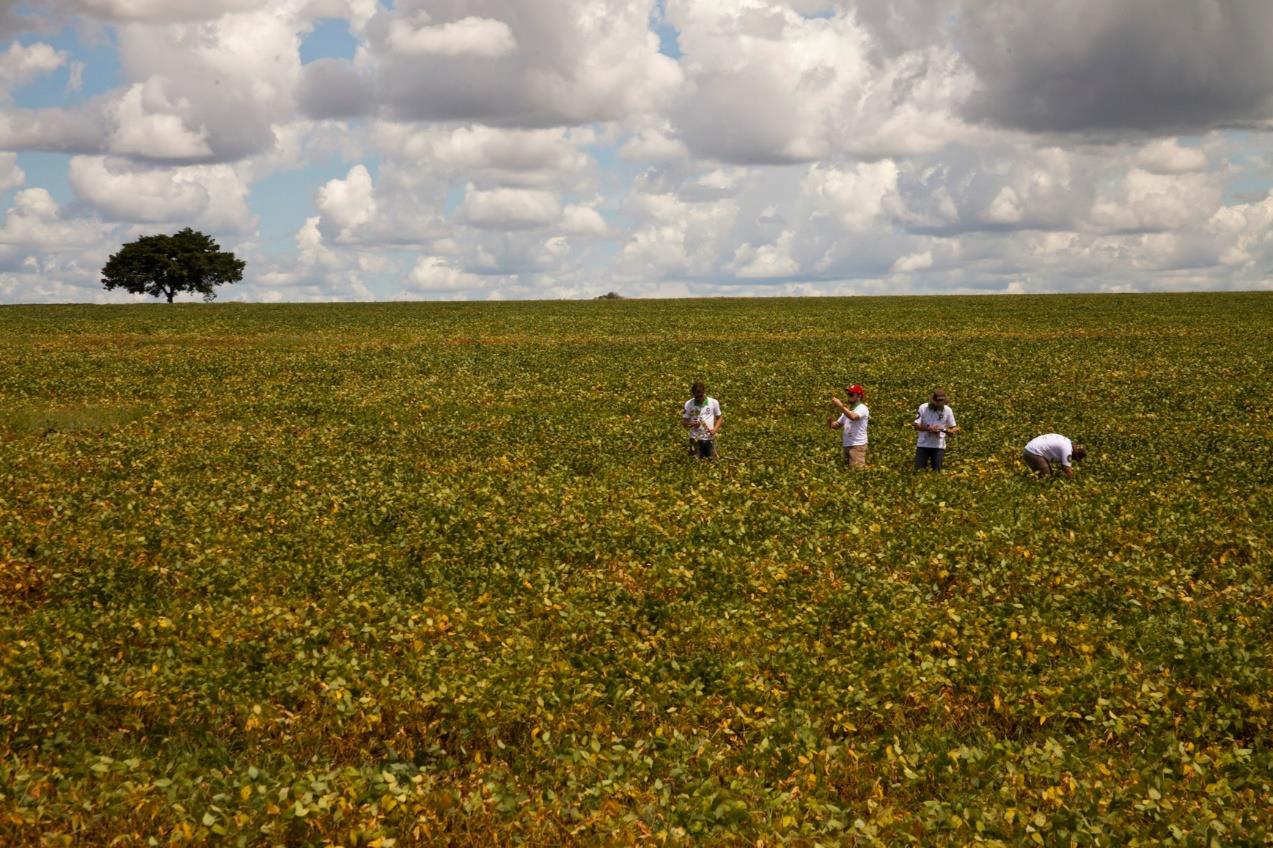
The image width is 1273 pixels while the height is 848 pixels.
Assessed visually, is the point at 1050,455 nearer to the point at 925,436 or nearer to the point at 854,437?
the point at 925,436

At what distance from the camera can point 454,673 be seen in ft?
43.1

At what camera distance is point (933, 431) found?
2525 centimetres

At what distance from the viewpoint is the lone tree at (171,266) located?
4254 inches

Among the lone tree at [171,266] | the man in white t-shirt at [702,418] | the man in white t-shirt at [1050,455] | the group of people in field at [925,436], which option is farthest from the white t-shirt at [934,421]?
the lone tree at [171,266]

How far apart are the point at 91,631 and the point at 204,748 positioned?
3.99m

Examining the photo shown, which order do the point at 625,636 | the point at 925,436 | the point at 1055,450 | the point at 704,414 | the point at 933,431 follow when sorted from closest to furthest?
the point at 625,636, the point at 1055,450, the point at 933,431, the point at 925,436, the point at 704,414

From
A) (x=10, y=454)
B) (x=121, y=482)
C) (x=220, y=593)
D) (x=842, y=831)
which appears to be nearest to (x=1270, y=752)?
(x=842, y=831)

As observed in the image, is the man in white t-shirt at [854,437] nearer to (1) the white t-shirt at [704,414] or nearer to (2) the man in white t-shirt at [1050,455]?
(1) the white t-shirt at [704,414]

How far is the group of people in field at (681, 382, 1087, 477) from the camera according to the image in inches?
982

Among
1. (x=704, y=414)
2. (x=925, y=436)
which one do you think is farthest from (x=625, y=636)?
(x=925, y=436)

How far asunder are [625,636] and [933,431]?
12910mm

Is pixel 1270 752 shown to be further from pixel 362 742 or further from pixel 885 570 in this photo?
pixel 362 742

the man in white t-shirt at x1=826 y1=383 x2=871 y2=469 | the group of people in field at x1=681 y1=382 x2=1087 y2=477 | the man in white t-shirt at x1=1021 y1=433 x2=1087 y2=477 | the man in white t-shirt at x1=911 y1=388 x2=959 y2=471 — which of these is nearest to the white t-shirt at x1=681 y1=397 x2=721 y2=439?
the group of people in field at x1=681 y1=382 x2=1087 y2=477

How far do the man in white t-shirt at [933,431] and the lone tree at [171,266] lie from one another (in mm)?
97353
